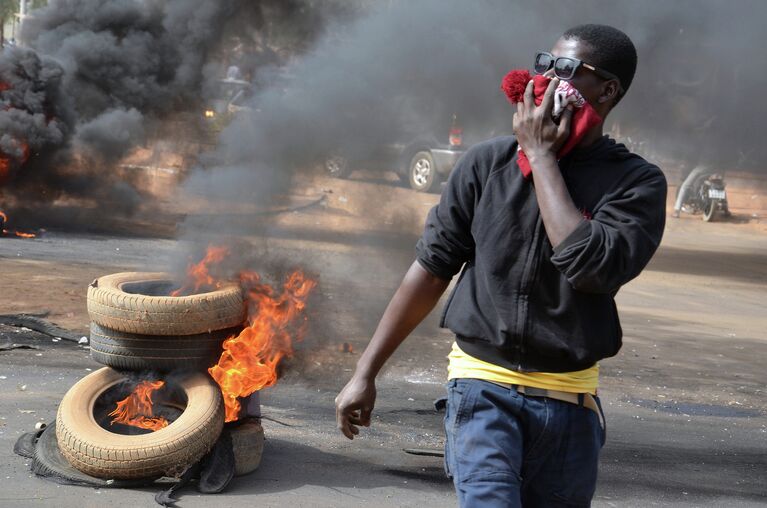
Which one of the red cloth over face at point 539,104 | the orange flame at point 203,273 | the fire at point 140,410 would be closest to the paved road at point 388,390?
the orange flame at point 203,273

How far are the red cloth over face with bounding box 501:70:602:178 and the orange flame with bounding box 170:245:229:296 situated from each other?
2987mm

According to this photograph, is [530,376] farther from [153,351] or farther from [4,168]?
[4,168]

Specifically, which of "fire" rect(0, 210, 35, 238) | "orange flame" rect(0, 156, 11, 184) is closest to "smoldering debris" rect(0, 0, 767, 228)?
"orange flame" rect(0, 156, 11, 184)

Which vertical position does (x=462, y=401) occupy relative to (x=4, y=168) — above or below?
above

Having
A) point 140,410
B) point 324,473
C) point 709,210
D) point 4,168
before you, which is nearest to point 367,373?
point 324,473

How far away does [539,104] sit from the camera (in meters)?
2.54

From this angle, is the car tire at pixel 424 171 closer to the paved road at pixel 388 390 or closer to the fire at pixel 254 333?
the paved road at pixel 388 390

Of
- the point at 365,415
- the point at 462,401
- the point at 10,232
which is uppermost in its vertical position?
the point at 462,401

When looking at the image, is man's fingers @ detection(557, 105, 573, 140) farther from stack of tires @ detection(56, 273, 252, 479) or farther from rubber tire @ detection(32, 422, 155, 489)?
rubber tire @ detection(32, 422, 155, 489)

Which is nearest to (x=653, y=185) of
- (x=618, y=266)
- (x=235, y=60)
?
(x=618, y=266)

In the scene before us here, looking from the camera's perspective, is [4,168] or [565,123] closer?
[565,123]

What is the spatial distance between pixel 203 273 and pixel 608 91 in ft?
10.7

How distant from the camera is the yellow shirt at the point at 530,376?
2.56m

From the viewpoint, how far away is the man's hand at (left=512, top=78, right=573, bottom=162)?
2.50m
